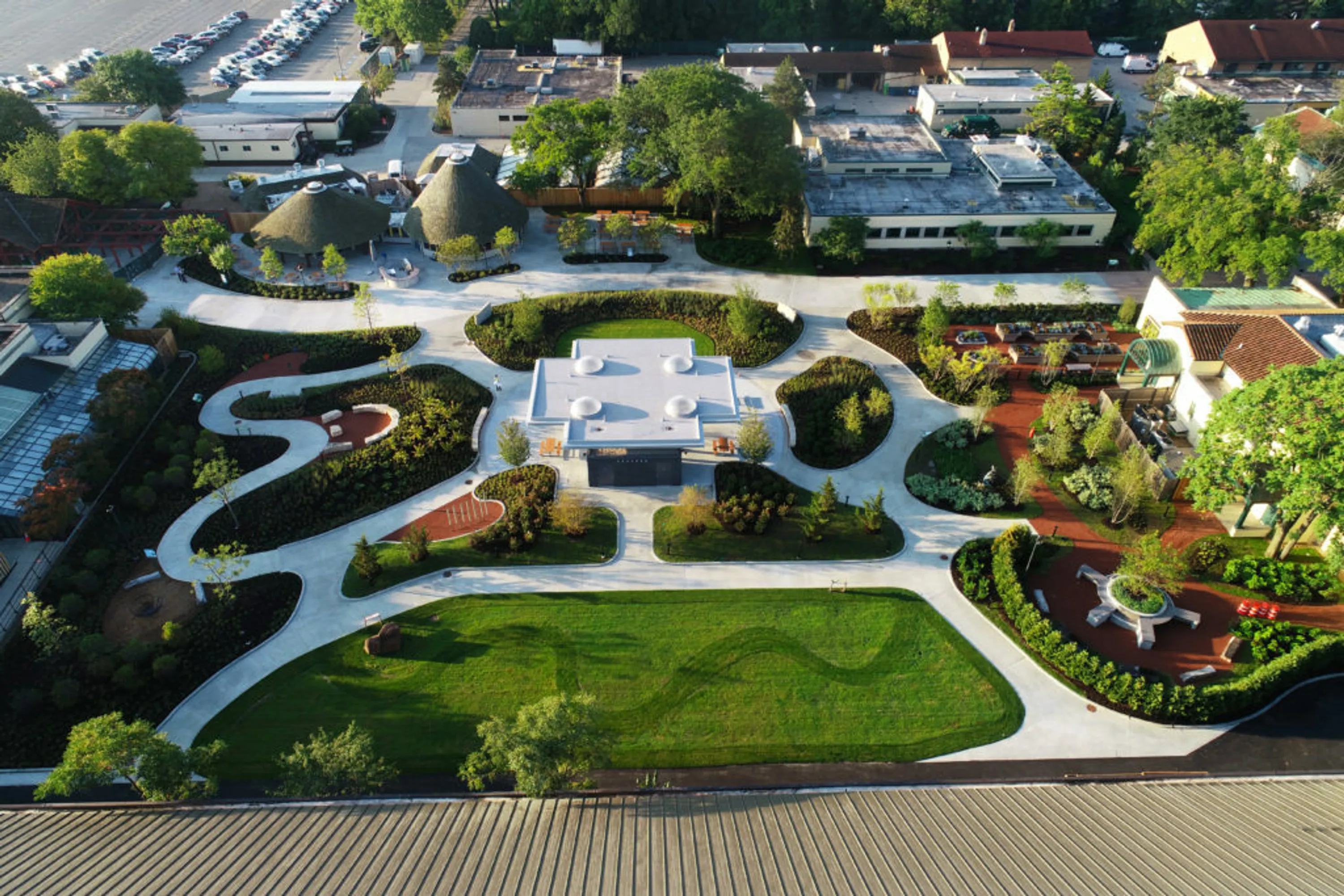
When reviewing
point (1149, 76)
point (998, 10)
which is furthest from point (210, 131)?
point (1149, 76)

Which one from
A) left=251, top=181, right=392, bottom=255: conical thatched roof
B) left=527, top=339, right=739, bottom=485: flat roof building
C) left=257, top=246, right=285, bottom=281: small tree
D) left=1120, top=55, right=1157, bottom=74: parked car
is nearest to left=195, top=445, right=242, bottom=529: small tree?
left=527, top=339, right=739, bottom=485: flat roof building

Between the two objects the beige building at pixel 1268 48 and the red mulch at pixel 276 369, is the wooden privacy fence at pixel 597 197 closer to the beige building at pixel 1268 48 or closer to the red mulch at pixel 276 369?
the red mulch at pixel 276 369

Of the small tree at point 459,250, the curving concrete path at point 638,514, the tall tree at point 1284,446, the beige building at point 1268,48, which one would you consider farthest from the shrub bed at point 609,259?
the beige building at point 1268,48

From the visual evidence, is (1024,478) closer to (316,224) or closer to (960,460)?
(960,460)

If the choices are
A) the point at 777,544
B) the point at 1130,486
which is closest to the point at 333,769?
the point at 777,544

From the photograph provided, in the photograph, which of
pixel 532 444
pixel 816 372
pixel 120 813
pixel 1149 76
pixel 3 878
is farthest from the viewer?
pixel 1149 76

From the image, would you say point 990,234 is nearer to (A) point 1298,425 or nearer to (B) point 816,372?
(B) point 816,372
